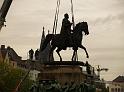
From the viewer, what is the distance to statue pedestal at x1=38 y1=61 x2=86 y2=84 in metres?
28.8

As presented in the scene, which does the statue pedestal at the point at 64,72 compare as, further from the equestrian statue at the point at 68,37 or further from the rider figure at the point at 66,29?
the rider figure at the point at 66,29

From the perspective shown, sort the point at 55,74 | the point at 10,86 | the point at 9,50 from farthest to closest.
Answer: the point at 9,50
the point at 10,86
the point at 55,74

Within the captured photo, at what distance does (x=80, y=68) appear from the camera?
96.8 feet

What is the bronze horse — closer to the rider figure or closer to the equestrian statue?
the equestrian statue

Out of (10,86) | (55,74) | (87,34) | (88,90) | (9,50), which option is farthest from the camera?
(9,50)

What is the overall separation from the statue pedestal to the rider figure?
4.43 ft

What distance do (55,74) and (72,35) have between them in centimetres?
276

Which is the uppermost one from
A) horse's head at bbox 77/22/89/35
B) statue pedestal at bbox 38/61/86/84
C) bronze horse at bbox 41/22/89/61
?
horse's head at bbox 77/22/89/35

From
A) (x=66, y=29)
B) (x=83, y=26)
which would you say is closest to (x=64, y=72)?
(x=66, y=29)

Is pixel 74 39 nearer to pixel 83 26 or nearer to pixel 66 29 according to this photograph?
pixel 66 29

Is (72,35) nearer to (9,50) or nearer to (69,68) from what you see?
(69,68)

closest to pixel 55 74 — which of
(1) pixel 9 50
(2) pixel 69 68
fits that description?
(2) pixel 69 68

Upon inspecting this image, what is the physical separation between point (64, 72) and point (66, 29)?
2.80m

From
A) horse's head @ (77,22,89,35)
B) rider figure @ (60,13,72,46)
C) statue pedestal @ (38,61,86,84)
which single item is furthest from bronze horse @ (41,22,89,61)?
statue pedestal @ (38,61,86,84)
